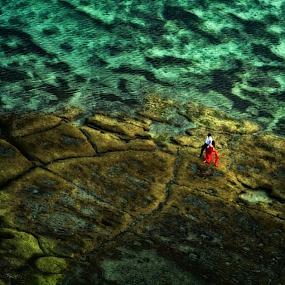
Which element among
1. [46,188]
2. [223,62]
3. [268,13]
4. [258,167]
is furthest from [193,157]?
[268,13]

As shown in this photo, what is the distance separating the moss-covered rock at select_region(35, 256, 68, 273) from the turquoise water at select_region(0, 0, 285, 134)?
528 cm

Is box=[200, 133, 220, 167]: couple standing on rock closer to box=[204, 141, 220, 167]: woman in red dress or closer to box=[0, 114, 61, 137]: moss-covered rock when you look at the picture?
box=[204, 141, 220, 167]: woman in red dress

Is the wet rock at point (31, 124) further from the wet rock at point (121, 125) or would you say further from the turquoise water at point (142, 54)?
the wet rock at point (121, 125)

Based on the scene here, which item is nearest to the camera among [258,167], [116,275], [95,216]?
[116,275]

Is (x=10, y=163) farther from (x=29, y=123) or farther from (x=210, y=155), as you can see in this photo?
(x=210, y=155)

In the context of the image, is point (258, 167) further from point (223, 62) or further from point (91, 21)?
point (91, 21)

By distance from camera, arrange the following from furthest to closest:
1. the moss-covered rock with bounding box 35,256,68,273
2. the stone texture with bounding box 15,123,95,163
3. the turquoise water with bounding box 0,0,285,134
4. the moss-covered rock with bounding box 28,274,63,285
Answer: the turquoise water with bounding box 0,0,285,134
the stone texture with bounding box 15,123,95,163
the moss-covered rock with bounding box 35,256,68,273
the moss-covered rock with bounding box 28,274,63,285

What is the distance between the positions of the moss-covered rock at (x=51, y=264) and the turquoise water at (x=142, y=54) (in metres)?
5.28

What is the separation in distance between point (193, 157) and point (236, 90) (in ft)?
12.3

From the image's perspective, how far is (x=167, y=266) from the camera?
7281mm

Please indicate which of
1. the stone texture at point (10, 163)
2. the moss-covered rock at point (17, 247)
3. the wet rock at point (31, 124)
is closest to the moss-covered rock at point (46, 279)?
the moss-covered rock at point (17, 247)

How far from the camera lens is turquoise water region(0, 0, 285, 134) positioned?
12672 millimetres

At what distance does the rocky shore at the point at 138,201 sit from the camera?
7188 millimetres

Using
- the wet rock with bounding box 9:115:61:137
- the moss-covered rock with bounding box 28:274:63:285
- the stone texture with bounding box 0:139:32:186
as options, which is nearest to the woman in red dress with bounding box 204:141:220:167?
the wet rock with bounding box 9:115:61:137
